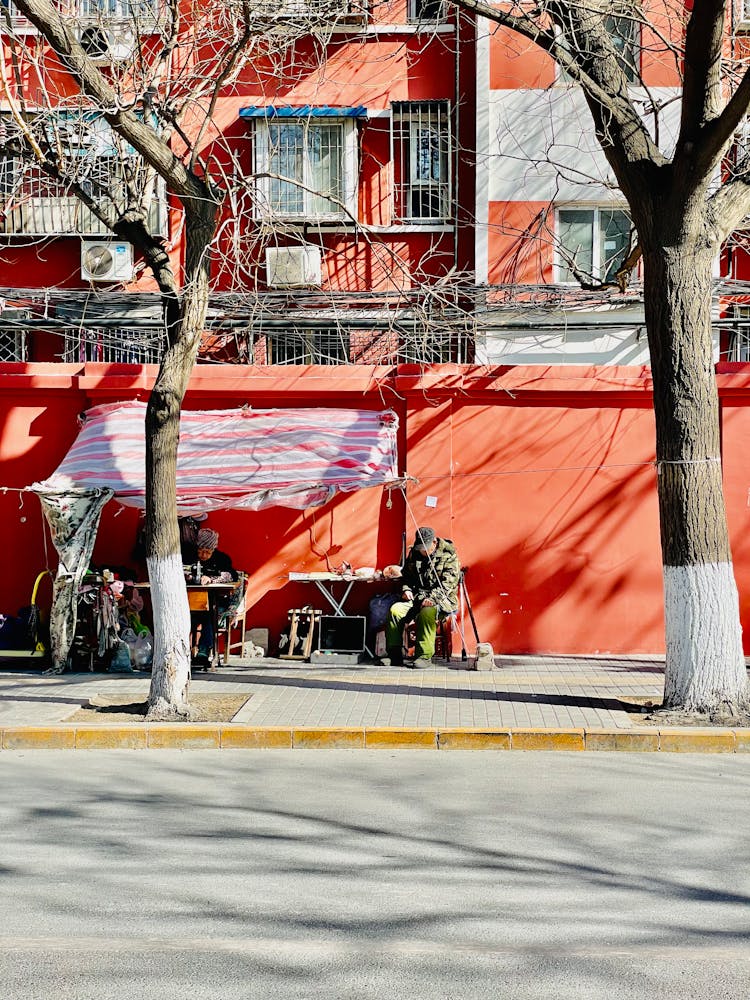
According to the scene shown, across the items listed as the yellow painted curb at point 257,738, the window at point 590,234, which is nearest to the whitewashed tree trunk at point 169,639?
the yellow painted curb at point 257,738

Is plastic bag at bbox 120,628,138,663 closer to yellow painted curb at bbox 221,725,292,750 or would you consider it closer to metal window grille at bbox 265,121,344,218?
yellow painted curb at bbox 221,725,292,750

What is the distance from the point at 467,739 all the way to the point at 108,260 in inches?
424

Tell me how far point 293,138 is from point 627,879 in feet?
46.5

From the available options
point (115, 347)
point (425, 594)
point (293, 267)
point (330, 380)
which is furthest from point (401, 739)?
point (293, 267)

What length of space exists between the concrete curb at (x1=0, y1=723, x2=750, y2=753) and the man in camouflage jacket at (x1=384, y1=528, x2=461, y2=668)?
3.36 meters

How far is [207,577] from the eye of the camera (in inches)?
493

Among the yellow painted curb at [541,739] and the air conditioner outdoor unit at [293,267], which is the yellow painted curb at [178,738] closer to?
the yellow painted curb at [541,739]

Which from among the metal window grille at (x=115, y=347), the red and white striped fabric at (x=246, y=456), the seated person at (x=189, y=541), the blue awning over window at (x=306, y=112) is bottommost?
the seated person at (x=189, y=541)

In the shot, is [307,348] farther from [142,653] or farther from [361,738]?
[361,738]

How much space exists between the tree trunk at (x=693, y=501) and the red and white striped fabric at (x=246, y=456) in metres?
3.95

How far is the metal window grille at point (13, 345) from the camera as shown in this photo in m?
17.2

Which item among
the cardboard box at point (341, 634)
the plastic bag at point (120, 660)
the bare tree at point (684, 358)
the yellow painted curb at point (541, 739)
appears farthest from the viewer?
the cardboard box at point (341, 634)

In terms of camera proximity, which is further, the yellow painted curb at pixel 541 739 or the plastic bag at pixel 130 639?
the plastic bag at pixel 130 639

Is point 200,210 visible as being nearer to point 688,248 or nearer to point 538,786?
point 688,248
